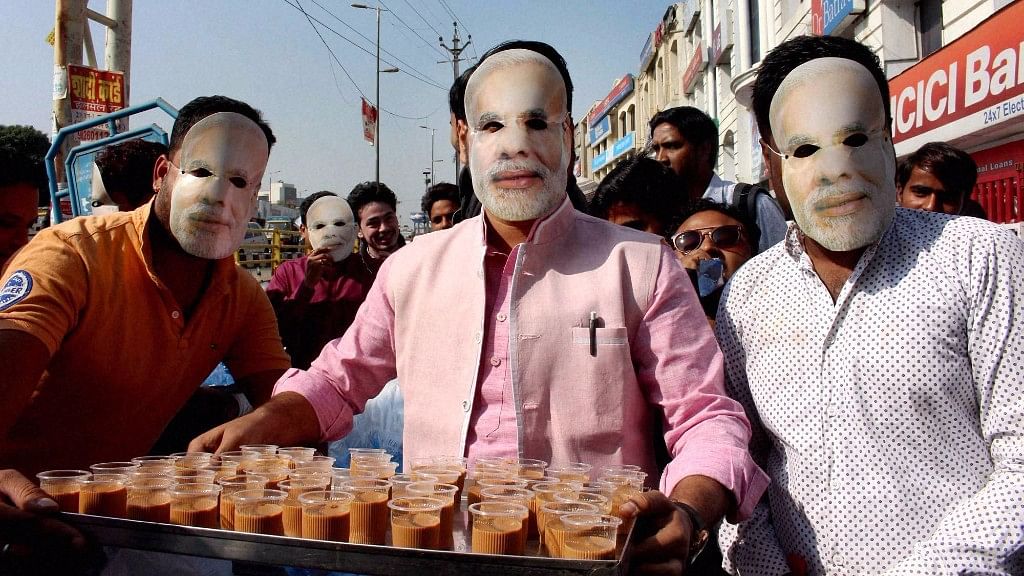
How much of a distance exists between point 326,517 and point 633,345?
36.0 inches

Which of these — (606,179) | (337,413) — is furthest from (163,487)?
(606,179)

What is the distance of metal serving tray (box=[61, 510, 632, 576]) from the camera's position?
4.68 ft

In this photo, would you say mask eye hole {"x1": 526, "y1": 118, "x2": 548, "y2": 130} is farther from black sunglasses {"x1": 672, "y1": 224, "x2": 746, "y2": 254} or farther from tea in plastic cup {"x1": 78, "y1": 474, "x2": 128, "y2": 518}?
tea in plastic cup {"x1": 78, "y1": 474, "x2": 128, "y2": 518}

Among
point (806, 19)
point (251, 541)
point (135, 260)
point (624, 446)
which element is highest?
point (806, 19)

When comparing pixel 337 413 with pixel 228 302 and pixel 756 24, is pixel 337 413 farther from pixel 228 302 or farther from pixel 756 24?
pixel 756 24

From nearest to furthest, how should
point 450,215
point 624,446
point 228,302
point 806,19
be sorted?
point 624,446
point 228,302
point 450,215
point 806,19

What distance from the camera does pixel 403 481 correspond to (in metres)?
1.81

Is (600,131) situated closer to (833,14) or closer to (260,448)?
(833,14)

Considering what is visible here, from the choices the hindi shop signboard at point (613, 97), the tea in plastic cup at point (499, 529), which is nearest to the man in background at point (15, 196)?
the tea in plastic cup at point (499, 529)

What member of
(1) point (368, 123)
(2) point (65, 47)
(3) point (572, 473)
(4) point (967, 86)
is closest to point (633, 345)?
(3) point (572, 473)

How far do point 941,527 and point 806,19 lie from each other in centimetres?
1386

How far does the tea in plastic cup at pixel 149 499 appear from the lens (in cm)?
180

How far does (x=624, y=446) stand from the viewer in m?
2.00

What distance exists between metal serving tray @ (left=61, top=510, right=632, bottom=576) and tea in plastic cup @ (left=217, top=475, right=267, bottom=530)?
3.9 inches
